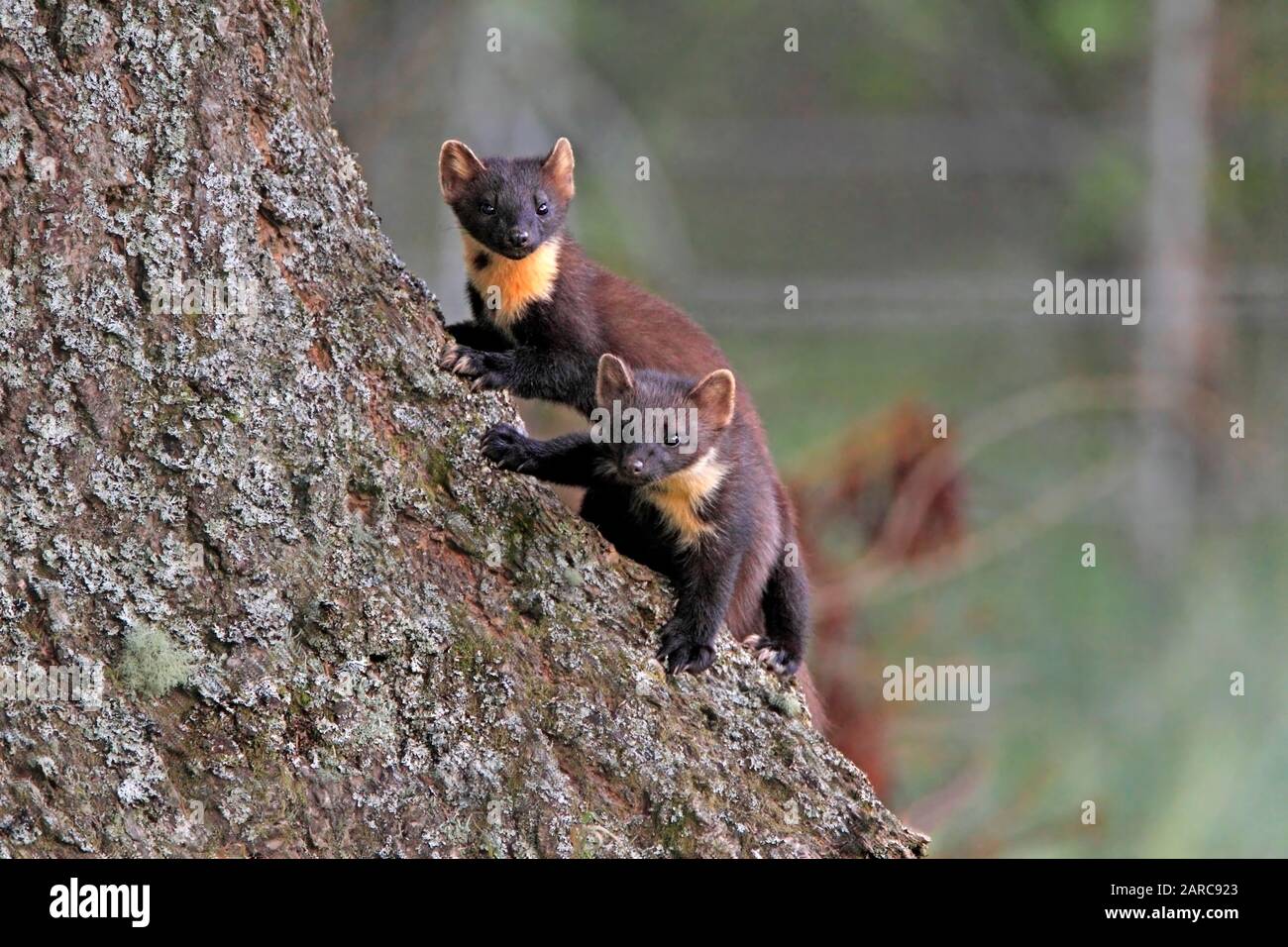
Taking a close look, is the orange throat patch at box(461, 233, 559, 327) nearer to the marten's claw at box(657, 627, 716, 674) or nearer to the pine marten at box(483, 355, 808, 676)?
the pine marten at box(483, 355, 808, 676)

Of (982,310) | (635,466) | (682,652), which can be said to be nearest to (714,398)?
(635,466)

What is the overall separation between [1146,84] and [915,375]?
3670 millimetres

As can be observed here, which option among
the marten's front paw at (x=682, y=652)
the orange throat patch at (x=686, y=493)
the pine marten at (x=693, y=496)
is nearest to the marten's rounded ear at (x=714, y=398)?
the pine marten at (x=693, y=496)

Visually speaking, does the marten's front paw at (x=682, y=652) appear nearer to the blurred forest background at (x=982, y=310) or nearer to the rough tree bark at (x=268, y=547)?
the rough tree bark at (x=268, y=547)

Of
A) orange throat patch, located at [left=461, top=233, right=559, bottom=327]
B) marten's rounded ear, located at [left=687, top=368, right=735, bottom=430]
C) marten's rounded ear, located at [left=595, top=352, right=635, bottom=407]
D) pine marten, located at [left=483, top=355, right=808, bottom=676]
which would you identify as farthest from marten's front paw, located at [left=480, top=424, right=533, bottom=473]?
orange throat patch, located at [left=461, top=233, right=559, bottom=327]

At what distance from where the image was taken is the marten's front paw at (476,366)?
348cm

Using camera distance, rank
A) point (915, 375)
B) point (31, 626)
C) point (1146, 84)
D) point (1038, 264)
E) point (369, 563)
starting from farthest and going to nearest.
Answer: point (1038, 264) < point (1146, 84) < point (915, 375) < point (369, 563) < point (31, 626)

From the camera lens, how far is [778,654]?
447cm

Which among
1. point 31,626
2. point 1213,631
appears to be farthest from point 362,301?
point 1213,631

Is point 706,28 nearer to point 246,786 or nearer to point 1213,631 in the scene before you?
point 1213,631

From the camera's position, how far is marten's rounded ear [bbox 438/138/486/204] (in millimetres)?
4754

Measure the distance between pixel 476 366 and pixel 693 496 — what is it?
83cm

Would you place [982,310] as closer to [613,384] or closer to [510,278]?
[510,278]

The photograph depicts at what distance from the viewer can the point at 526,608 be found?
10.7 ft
